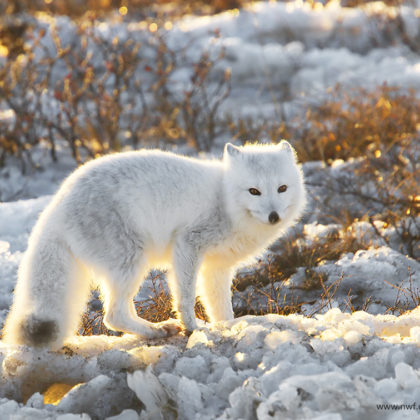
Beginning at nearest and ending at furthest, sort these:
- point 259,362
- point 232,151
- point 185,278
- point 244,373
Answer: point 244,373 → point 259,362 → point 185,278 → point 232,151

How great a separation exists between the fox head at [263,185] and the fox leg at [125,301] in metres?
0.63

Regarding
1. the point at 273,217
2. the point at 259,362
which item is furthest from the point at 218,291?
the point at 259,362

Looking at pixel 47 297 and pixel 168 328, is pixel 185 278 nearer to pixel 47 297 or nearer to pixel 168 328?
pixel 168 328

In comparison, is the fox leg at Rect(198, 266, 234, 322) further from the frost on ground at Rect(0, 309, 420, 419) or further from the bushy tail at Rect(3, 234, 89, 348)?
the bushy tail at Rect(3, 234, 89, 348)

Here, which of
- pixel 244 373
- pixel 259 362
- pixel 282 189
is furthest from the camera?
pixel 282 189

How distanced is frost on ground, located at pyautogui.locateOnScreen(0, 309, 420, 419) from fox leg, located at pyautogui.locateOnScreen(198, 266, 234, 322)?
522mm

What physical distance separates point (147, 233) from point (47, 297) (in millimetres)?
572

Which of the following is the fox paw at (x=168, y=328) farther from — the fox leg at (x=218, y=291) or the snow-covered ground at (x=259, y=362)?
Answer: the fox leg at (x=218, y=291)

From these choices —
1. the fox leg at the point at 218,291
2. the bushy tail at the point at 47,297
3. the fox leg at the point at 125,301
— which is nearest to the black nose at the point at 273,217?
the fox leg at the point at 218,291

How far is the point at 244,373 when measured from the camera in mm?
2279

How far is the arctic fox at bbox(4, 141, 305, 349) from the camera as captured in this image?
268cm

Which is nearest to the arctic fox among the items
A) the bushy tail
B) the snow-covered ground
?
the bushy tail

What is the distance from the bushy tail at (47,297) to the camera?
2.54 metres

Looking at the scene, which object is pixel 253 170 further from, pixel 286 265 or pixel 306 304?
pixel 286 265
